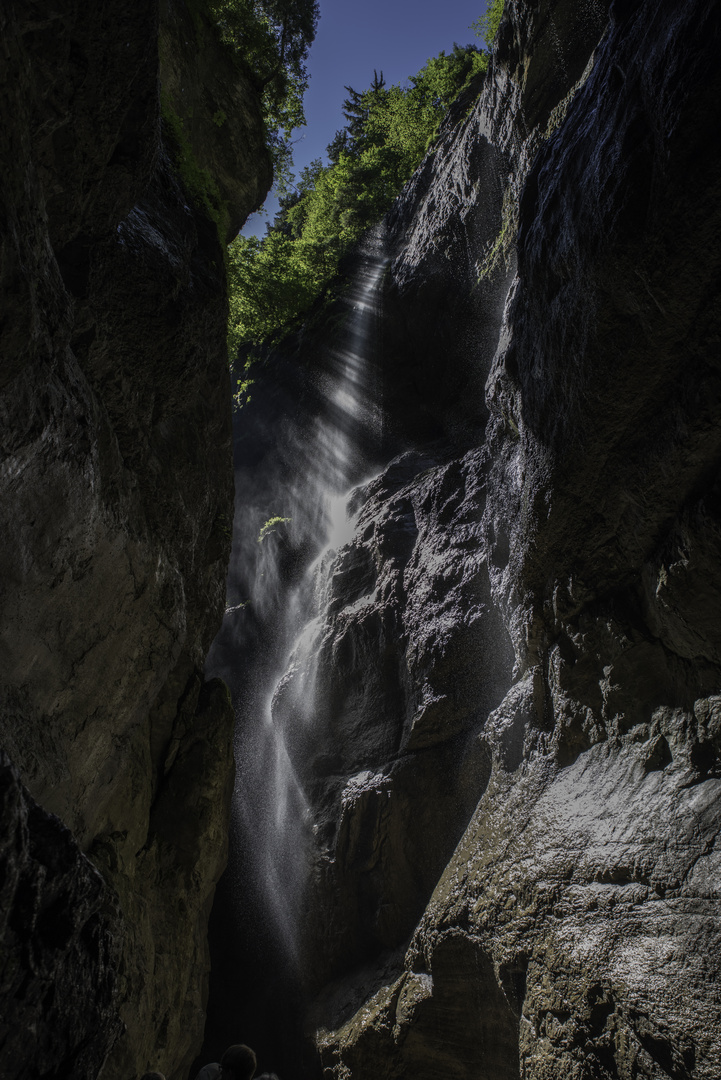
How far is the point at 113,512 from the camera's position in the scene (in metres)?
4.95

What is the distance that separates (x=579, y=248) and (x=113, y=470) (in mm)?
4750

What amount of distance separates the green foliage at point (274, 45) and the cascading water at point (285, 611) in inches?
241

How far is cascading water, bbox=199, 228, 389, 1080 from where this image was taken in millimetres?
11109

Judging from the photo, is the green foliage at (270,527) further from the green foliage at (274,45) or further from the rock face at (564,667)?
the green foliage at (274,45)

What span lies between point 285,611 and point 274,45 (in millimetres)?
12095

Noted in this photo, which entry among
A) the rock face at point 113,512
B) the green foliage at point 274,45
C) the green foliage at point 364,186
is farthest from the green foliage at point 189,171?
the green foliage at point 364,186

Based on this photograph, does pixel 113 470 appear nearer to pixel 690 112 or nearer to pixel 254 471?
pixel 690 112

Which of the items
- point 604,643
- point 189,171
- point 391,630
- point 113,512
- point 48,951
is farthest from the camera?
point 391,630

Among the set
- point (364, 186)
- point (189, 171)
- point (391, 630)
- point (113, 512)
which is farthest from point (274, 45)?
point (364, 186)

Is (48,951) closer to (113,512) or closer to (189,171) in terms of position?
(113,512)

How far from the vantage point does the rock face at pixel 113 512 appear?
278cm

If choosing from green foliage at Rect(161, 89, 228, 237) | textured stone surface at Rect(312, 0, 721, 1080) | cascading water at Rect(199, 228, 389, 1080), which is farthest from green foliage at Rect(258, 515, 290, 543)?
green foliage at Rect(161, 89, 228, 237)

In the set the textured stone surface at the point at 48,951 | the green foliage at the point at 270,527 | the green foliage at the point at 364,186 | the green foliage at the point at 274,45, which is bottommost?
the textured stone surface at the point at 48,951

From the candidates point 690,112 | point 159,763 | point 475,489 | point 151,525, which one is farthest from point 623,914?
point 475,489
